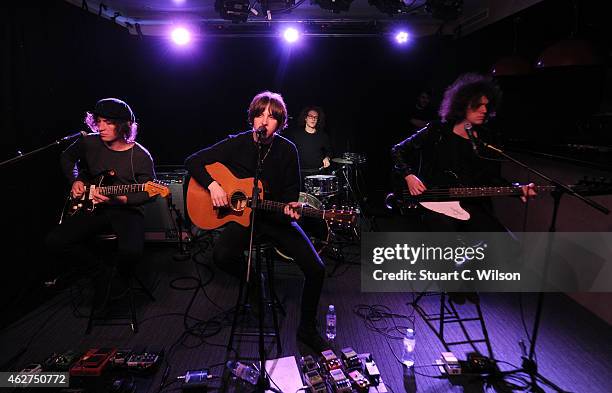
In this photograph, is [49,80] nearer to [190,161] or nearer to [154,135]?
[190,161]

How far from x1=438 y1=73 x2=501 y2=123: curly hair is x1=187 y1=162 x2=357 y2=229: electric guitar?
1.68m

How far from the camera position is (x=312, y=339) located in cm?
276

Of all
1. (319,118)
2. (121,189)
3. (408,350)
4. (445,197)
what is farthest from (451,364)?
(319,118)

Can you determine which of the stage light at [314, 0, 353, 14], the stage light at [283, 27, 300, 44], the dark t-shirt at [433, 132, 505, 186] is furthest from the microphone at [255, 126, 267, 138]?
the stage light at [283, 27, 300, 44]

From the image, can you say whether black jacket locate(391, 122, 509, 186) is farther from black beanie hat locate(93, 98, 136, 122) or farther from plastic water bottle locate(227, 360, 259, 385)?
black beanie hat locate(93, 98, 136, 122)

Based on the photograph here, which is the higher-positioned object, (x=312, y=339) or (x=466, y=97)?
(x=466, y=97)

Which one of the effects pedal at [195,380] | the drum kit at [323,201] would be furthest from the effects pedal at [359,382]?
the drum kit at [323,201]

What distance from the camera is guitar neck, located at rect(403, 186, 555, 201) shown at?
9.03 feet

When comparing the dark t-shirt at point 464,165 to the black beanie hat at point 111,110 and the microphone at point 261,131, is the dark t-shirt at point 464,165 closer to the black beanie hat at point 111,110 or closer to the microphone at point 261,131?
the microphone at point 261,131

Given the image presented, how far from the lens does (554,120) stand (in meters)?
4.45

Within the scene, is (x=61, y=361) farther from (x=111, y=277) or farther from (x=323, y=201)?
(x=323, y=201)

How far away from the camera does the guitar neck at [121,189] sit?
312 cm

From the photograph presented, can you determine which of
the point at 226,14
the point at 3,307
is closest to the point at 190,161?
the point at 3,307

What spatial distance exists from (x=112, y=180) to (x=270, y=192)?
1533 mm
